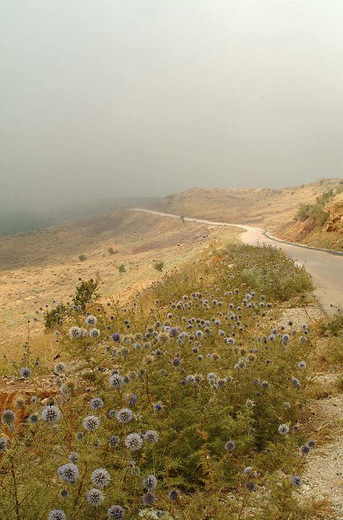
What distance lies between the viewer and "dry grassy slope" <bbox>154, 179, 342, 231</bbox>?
63.7 m

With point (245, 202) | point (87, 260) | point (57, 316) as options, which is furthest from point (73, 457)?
point (245, 202)

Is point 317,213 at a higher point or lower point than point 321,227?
higher

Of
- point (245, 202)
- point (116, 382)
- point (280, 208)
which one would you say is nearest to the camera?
point (116, 382)

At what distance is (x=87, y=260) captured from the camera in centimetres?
5653

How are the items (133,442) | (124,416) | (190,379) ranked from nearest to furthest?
(133,442) < (124,416) < (190,379)

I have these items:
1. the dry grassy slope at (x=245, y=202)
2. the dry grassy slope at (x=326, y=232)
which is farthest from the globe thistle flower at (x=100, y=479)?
the dry grassy slope at (x=245, y=202)

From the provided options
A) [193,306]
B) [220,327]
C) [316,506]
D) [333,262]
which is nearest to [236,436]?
[316,506]

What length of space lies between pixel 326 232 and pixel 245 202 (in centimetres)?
6341

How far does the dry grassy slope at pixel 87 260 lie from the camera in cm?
2766

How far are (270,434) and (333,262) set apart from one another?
14468 mm

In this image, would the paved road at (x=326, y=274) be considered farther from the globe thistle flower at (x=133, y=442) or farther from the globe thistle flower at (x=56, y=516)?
the globe thistle flower at (x=56, y=516)

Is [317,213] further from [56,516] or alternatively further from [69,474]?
[56,516]

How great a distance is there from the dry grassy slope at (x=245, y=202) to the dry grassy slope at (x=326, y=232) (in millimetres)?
19229

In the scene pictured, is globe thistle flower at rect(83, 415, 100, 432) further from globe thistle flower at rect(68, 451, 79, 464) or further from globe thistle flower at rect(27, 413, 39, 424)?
globe thistle flower at rect(27, 413, 39, 424)
